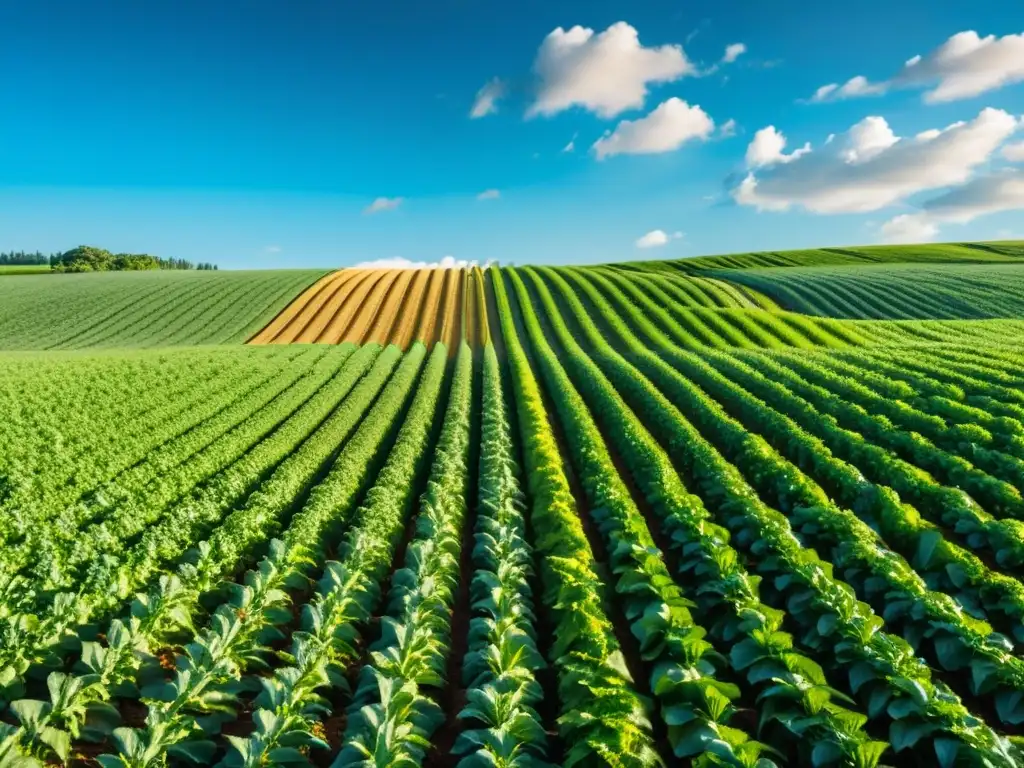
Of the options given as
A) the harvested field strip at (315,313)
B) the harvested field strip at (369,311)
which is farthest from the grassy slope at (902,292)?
the harvested field strip at (315,313)

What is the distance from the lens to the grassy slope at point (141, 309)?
1838 inches

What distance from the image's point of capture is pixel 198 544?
1137cm

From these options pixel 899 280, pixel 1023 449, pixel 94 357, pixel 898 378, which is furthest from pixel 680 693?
pixel 899 280

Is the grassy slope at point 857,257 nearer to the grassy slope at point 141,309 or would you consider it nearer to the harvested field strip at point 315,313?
the harvested field strip at point 315,313

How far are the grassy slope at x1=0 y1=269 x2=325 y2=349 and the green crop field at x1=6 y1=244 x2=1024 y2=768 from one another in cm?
2121

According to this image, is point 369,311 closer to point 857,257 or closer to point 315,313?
point 315,313

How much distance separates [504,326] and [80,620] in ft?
127

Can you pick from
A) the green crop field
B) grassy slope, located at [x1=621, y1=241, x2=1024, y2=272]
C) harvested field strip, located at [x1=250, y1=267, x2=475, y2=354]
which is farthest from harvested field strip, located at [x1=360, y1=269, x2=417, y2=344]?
grassy slope, located at [x1=621, y1=241, x2=1024, y2=272]

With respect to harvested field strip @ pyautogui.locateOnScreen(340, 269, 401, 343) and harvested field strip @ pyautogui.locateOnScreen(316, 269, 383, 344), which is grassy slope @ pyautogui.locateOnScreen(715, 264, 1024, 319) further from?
harvested field strip @ pyautogui.locateOnScreen(316, 269, 383, 344)

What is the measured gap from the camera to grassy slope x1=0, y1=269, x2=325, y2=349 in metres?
46.7

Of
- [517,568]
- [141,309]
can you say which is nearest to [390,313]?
[141,309]

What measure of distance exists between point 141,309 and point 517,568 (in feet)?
182

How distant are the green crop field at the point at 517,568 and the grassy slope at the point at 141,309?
21206mm

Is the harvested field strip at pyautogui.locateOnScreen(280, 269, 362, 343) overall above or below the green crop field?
above
